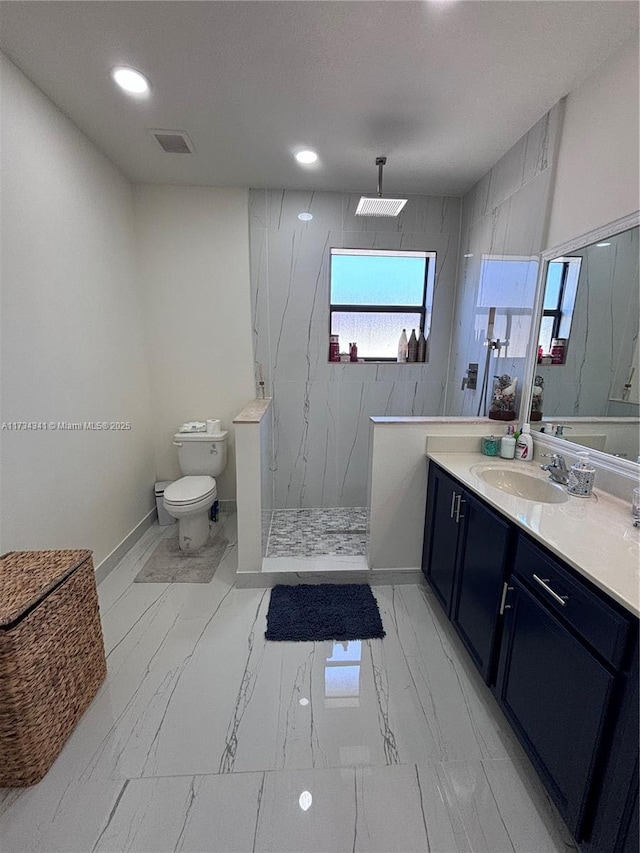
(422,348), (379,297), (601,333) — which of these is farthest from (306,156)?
(601,333)

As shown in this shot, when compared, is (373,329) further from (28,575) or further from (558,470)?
(28,575)

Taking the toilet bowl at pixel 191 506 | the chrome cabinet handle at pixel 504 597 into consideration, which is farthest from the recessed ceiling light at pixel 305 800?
the toilet bowl at pixel 191 506

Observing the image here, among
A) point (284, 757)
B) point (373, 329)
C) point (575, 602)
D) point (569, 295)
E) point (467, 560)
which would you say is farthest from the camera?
point (373, 329)

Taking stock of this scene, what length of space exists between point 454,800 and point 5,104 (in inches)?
129

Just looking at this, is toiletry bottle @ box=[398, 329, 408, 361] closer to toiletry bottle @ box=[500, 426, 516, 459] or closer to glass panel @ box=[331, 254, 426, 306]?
glass panel @ box=[331, 254, 426, 306]

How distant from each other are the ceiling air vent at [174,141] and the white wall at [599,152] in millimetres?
2081

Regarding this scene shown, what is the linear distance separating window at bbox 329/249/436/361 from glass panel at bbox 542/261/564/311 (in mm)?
1215

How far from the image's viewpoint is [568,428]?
184cm

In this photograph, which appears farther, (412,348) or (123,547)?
(412,348)

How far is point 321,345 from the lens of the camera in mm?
3072

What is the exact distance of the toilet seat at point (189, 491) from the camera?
2.46 m

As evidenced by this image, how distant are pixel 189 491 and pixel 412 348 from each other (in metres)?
2.18

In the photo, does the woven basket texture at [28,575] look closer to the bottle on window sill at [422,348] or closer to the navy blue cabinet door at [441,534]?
the navy blue cabinet door at [441,534]

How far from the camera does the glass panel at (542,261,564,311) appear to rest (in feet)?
6.14
